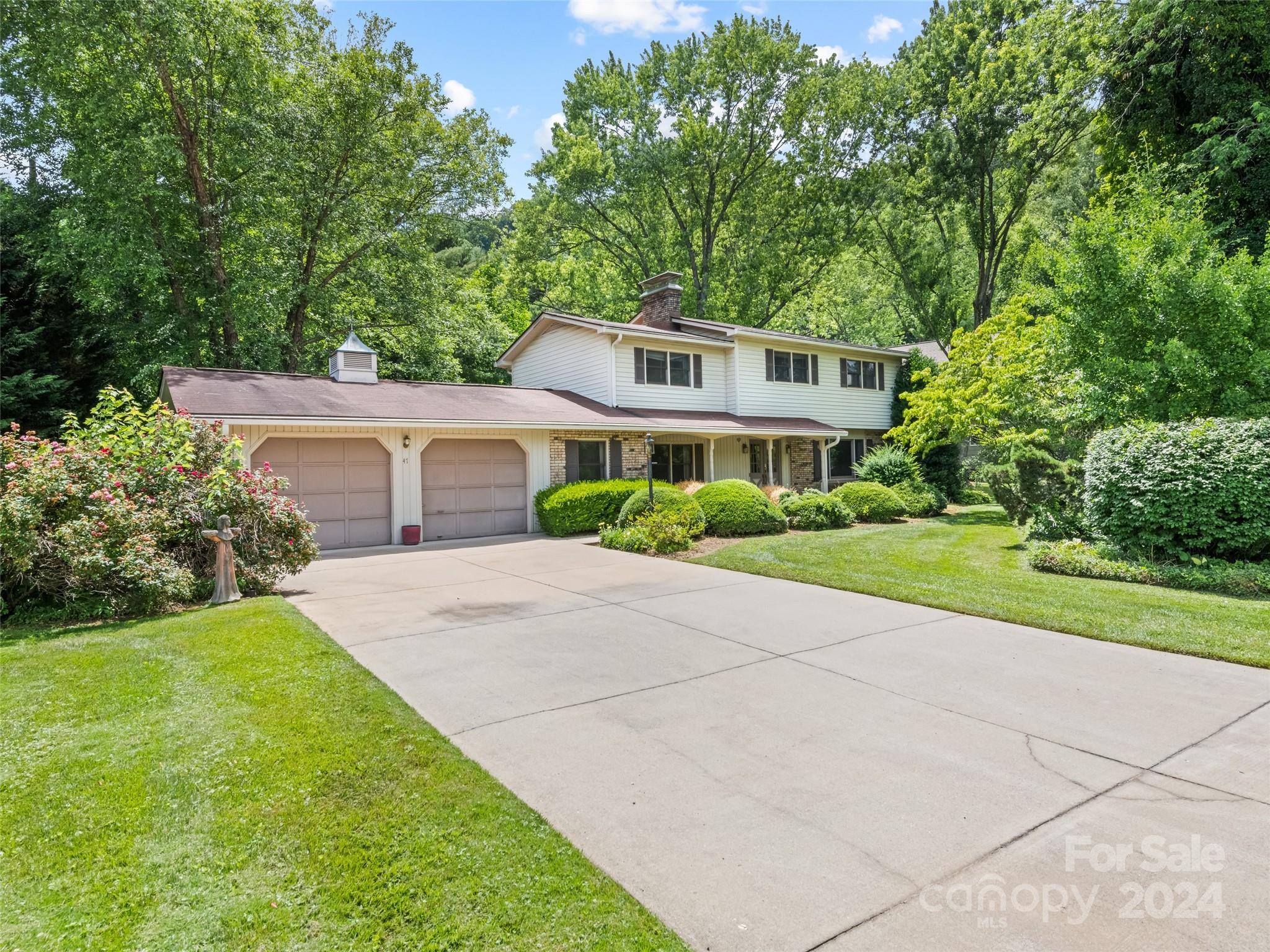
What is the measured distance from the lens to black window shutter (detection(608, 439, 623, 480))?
16.6m

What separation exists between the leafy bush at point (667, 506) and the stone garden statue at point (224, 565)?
7.11 metres

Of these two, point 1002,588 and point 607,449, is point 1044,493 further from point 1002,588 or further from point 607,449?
point 607,449

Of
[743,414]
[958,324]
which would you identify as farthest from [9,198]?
[958,324]

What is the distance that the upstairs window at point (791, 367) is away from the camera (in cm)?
2044

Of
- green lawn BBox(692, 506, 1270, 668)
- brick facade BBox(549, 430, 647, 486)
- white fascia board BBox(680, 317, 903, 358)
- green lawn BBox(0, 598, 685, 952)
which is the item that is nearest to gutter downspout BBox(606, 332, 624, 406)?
brick facade BBox(549, 430, 647, 486)

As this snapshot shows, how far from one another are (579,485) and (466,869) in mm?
12473

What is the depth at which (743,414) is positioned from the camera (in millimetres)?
19703

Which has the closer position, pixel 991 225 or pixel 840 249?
pixel 991 225

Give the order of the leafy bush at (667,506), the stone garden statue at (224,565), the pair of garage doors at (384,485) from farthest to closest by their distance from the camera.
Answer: the leafy bush at (667,506)
the pair of garage doors at (384,485)
the stone garden statue at (224,565)

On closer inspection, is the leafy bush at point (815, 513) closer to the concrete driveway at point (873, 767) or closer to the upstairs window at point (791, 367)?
the upstairs window at point (791, 367)

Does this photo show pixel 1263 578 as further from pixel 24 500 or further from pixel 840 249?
pixel 840 249

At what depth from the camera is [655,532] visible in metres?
12.3

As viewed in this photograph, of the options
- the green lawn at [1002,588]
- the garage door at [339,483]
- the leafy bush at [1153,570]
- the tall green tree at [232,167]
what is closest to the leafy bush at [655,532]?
the green lawn at [1002,588]

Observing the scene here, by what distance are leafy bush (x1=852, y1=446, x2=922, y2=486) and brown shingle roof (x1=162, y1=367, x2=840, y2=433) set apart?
6.49 ft
